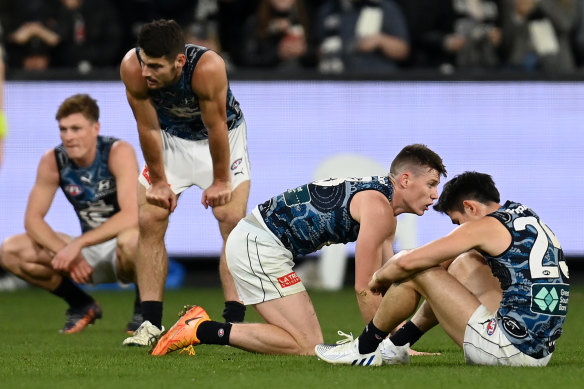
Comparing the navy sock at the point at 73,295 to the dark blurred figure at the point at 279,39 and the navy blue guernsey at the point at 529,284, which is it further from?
the dark blurred figure at the point at 279,39

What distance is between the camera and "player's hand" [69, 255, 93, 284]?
364 inches

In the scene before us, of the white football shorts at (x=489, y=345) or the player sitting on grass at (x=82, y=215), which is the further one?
the player sitting on grass at (x=82, y=215)

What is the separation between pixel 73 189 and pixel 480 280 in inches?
163

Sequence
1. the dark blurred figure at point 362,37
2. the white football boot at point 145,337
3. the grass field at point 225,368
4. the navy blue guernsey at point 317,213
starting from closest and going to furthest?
the grass field at point 225,368 < the navy blue guernsey at point 317,213 < the white football boot at point 145,337 < the dark blurred figure at point 362,37

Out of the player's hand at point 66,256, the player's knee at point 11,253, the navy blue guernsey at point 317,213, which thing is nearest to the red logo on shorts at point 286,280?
the navy blue guernsey at point 317,213

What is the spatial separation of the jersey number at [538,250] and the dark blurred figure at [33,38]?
8.52 metres

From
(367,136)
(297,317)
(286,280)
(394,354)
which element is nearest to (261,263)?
(286,280)

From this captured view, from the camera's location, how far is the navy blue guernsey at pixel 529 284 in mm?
5848

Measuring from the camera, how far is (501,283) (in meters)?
5.97

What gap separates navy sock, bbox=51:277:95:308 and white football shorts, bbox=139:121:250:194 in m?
1.70

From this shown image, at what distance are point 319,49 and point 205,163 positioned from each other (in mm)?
5818

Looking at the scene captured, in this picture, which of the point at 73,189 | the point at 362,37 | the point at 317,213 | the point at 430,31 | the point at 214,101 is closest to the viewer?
the point at 317,213

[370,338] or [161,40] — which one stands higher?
[161,40]

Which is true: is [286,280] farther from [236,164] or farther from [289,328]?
[236,164]
